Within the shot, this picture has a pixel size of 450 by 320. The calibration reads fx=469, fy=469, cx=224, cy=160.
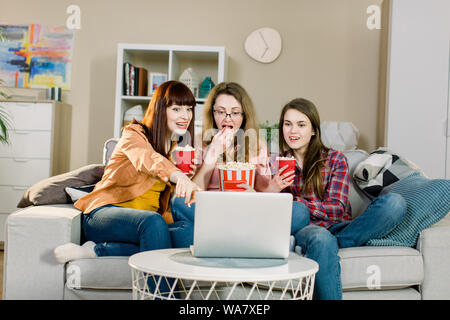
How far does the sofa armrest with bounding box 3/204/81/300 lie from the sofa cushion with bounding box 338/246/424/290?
112 cm

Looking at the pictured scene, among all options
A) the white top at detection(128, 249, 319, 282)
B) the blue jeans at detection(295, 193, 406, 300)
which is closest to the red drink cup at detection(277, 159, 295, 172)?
the blue jeans at detection(295, 193, 406, 300)

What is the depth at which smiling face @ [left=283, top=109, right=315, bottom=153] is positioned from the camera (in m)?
2.27

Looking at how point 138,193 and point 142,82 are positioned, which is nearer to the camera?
point 138,193

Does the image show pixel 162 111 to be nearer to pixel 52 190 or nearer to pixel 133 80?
pixel 52 190

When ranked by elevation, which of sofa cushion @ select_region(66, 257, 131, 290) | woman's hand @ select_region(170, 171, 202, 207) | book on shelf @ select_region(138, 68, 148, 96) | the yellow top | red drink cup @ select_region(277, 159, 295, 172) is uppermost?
book on shelf @ select_region(138, 68, 148, 96)

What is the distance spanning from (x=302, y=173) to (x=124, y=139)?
86cm

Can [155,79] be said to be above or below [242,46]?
below

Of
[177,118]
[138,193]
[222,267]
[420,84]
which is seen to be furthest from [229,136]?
[420,84]

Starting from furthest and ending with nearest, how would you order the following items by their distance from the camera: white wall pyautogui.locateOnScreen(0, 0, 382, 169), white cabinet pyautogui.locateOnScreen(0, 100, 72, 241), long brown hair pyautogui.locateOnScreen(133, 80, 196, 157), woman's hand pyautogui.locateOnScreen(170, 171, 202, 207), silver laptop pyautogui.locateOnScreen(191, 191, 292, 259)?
white wall pyautogui.locateOnScreen(0, 0, 382, 169) < white cabinet pyautogui.locateOnScreen(0, 100, 72, 241) < long brown hair pyautogui.locateOnScreen(133, 80, 196, 157) < woman's hand pyautogui.locateOnScreen(170, 171, 202, 207) < silver laptop pyautogui.locateOnScreen(191, 191, 292, 259)

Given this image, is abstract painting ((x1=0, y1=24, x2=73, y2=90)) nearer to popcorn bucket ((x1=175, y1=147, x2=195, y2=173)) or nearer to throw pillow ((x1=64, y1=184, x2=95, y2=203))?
throw pillow ((x1=64, y1=184, x2=95, y2=203))

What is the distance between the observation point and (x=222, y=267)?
48.4 inches

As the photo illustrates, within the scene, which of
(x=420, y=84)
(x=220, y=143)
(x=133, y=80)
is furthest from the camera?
(x=133, y=80)

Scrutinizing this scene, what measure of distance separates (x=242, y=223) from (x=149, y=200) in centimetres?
88
